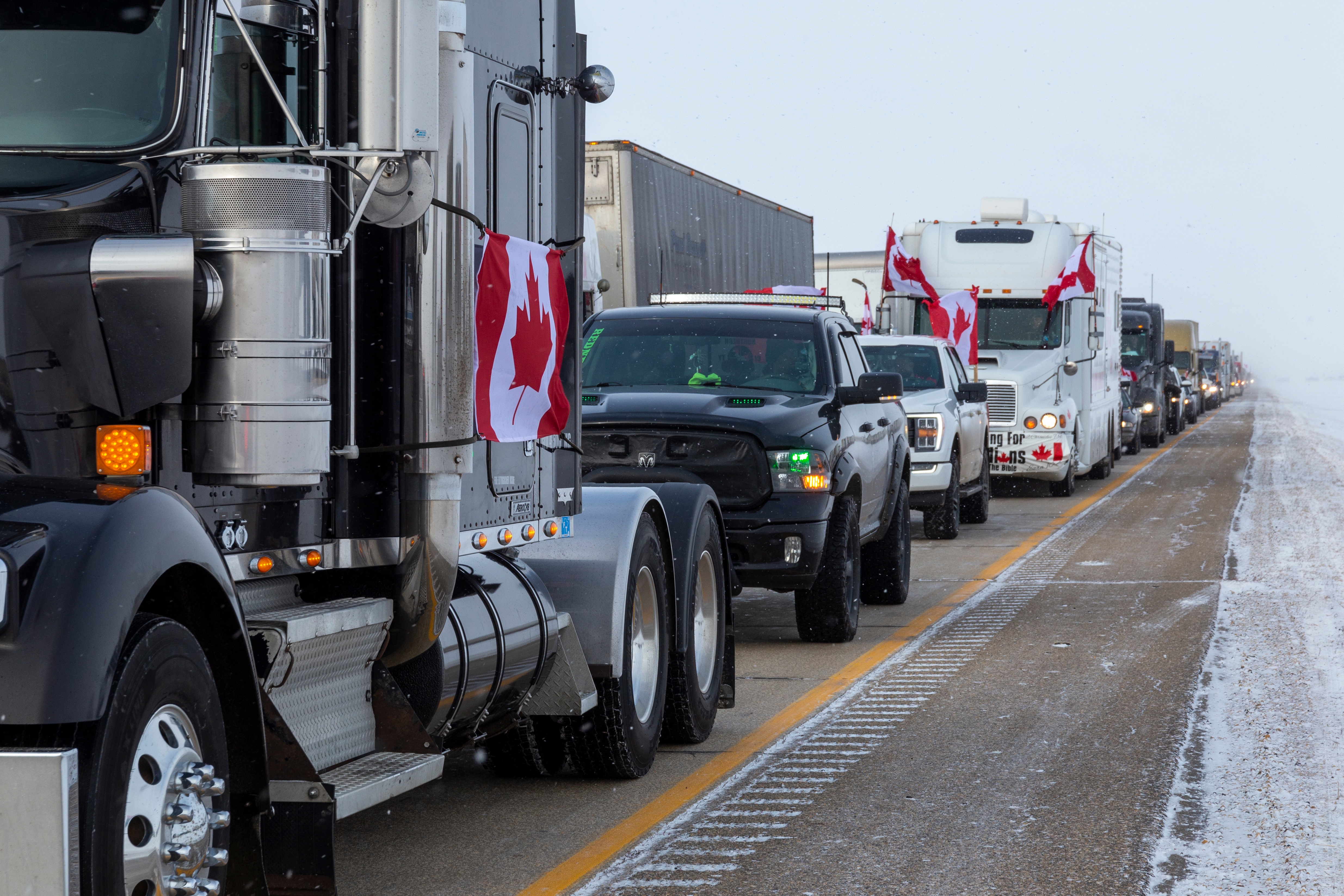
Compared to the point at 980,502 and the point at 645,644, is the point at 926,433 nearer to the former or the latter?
the point at 980,502

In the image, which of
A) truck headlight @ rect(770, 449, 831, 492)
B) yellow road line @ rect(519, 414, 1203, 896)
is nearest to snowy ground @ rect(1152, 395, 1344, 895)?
yellow road line @ rect(519, 414, 1203, 896)

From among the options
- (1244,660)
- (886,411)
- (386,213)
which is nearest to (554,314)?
(386,213)

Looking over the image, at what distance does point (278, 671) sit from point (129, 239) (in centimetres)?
115

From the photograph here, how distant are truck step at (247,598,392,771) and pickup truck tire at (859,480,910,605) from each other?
7521mm

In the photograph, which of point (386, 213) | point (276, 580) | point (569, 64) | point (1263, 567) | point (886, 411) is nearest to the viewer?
point (386, 213)

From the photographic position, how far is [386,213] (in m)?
4.21

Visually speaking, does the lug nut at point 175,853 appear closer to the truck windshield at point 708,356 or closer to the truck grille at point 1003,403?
the truck windshield at point 708,356

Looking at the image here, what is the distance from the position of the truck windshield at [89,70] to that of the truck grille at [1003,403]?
18583 mm

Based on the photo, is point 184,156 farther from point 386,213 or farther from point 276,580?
point 276,580

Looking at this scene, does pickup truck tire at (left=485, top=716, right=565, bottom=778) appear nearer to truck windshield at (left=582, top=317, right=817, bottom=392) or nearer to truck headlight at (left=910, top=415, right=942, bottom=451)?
truck windshield at (left=582, top=317, right=817, bottom=392)

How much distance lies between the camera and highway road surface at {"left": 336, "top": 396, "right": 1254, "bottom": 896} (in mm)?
5387

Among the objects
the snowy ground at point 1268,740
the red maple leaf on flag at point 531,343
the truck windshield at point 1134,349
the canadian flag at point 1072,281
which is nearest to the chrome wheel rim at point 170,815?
the red maple leaf on flag at point 531,343

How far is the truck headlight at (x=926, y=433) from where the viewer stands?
53.5 ft

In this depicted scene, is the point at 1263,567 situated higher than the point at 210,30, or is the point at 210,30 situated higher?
the point at 210,30
